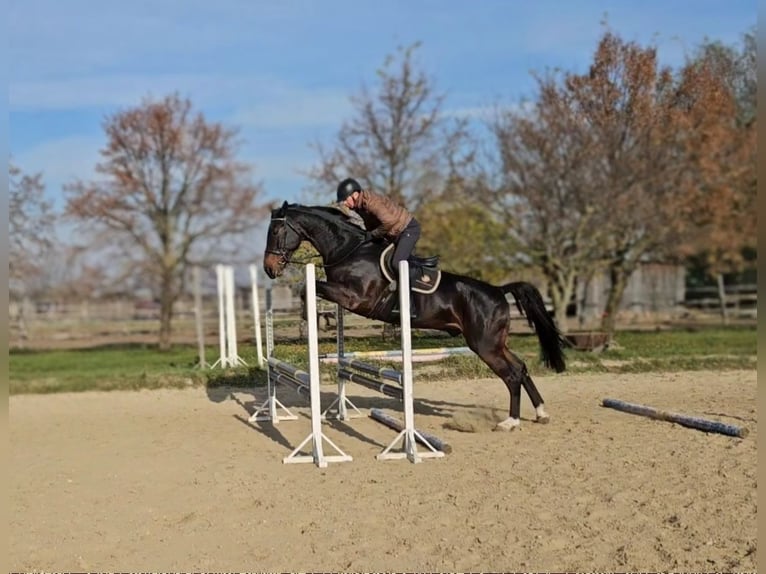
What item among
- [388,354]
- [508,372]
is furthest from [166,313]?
[508,372]

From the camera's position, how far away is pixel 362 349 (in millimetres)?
9250

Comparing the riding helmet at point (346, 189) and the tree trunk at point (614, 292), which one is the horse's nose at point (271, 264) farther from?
the tree trunk at point (614, 292)

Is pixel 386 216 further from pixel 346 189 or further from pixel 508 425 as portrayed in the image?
pixel 508 425

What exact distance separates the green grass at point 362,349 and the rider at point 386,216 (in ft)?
6.32

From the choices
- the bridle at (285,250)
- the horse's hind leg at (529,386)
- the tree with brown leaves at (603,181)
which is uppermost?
the tree with brown leaves at (603,181)

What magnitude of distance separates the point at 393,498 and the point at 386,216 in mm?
2963

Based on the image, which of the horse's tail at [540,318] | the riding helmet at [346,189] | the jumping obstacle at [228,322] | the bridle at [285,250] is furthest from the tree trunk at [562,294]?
the riding helmet at [346,189]

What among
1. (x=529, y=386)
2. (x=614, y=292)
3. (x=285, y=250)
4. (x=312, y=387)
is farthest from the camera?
(x=614, y=292)

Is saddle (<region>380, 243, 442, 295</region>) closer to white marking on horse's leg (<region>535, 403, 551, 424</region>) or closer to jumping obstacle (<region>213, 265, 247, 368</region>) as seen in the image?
white marking on horse's leg (<region>535, 403, 551, 424</region>)

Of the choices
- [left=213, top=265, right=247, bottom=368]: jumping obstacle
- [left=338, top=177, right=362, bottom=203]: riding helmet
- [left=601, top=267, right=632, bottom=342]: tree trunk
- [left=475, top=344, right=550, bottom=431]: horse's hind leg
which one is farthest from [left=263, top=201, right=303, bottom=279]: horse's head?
[left=601, top=267, right=632, bottom=342]: tree trunk

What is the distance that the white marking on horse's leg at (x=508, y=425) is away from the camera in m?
8.03

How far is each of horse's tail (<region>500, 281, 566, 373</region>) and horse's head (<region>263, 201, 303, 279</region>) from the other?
7.49 feet

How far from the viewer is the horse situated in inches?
296

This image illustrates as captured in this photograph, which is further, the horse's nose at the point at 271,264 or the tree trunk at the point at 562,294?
the tree trunk at the point at 562,294
